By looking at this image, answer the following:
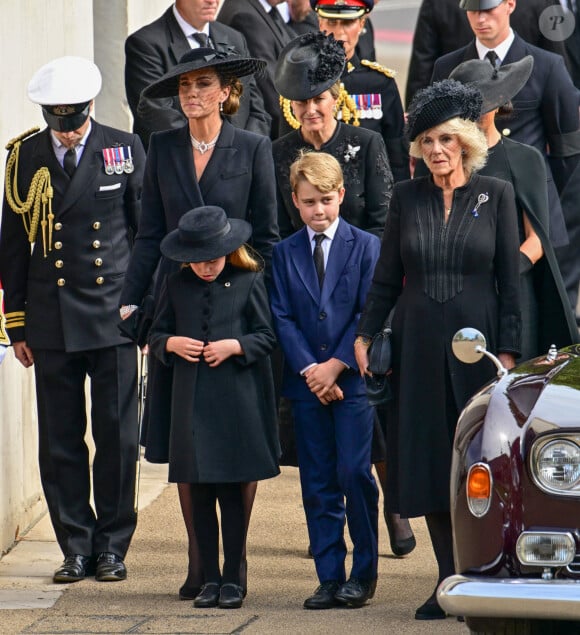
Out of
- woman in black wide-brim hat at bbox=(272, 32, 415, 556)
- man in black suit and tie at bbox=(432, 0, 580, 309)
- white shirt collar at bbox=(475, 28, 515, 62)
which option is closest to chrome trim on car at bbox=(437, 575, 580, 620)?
woman in black wide-brim hat at bbox=(272, 32, 415, 556)

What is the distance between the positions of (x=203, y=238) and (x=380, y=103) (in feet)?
6.73

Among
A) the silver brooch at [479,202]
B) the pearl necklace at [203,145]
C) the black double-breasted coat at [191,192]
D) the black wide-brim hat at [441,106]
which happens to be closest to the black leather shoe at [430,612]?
the black double-breasted coat at [191,192]

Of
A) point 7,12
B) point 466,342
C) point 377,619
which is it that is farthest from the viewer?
point 7,12

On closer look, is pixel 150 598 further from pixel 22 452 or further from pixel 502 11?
pixel 502 11

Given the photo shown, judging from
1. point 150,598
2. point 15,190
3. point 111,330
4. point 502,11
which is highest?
point 502,11

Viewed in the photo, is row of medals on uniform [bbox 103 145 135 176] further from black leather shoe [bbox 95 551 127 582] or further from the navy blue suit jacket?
black leather shoe [bbox 95 551 127 582]

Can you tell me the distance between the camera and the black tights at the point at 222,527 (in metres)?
6.77

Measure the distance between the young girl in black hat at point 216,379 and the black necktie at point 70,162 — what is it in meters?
0.92

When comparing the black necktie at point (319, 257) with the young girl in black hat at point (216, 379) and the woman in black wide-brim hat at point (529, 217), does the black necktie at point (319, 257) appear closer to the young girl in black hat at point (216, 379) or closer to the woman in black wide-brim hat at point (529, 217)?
the young girl in black hat at point (216, 379)

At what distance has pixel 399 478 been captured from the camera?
6.50 m

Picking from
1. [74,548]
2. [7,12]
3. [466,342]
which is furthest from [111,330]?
[466,342]

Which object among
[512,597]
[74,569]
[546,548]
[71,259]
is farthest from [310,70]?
[512,597]

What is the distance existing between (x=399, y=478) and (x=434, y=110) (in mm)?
1369

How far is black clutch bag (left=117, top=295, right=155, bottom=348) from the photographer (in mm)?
7000
